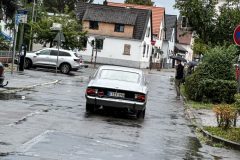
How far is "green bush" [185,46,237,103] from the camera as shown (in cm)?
2406

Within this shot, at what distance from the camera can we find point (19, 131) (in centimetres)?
1161

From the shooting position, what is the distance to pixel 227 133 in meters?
14.4

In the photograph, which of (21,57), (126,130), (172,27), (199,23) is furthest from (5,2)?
(172,27)

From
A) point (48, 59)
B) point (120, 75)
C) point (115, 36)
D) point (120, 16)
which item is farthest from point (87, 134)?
point (120, 16)

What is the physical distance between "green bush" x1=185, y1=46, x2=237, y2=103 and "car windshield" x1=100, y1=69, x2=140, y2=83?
739cm

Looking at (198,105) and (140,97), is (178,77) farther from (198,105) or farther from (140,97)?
(140,97)

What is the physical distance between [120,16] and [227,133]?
57454 millimetres

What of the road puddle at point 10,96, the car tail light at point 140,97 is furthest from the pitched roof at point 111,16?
the car tail light at point 140,97

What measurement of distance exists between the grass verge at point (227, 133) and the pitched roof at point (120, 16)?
55.6 meters

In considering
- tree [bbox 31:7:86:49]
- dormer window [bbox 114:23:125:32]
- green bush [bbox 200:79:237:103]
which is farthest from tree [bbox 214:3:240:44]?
dormer window [bbox 114:23:125:32]

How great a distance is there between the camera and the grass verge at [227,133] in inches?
534

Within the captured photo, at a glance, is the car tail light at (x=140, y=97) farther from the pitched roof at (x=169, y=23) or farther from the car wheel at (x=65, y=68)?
the pitched roof at (x=169, y=23)

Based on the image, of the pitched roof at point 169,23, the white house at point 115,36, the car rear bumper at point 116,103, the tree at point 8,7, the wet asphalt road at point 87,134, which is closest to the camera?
the wet asphalt road at point 87,134

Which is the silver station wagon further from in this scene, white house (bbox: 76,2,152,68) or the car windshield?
white house (bbox: 76,2,152,68)
